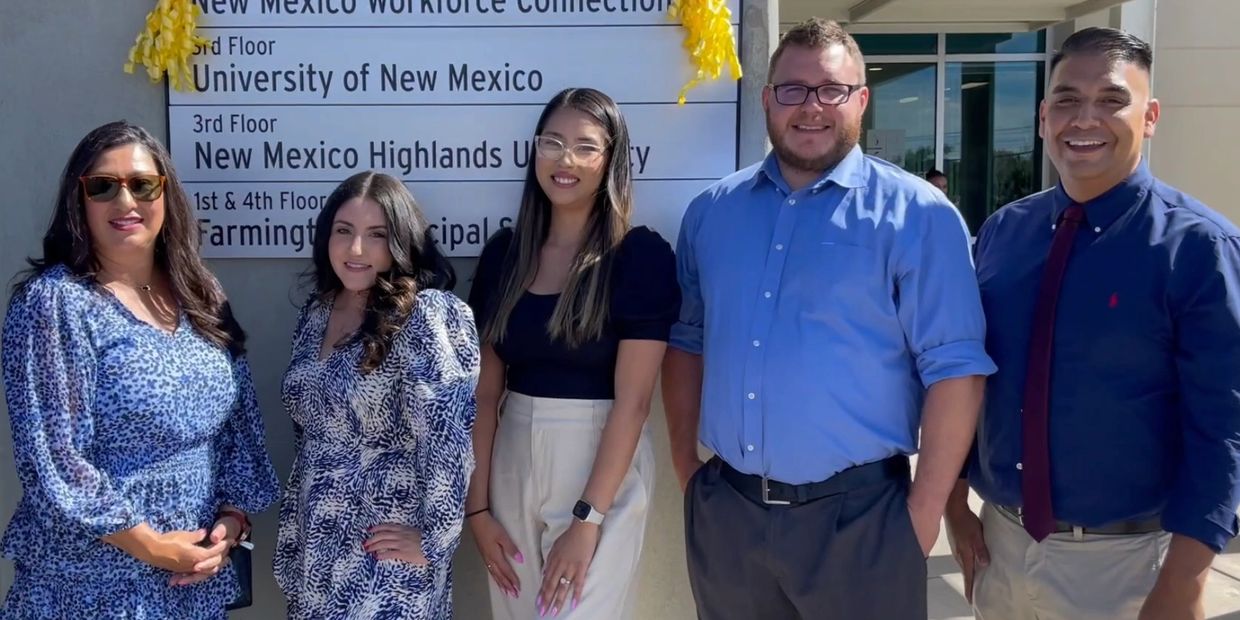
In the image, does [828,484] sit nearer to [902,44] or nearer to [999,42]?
[902,44]

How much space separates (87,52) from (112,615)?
73.6 inches

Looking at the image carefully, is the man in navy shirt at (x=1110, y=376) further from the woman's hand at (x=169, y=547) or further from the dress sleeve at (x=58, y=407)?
the dress sleeve at (x=58, y=407)

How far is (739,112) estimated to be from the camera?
3.09 meters

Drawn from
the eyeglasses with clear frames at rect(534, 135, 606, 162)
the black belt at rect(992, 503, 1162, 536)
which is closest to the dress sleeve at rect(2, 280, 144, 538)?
the eyeglasses with clear frames at rect(534, 135, 606, 162)

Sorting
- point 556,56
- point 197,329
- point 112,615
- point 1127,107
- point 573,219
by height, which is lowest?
point 112,615

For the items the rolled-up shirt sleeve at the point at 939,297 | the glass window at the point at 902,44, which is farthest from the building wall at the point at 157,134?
the glass window at the point at 902,44

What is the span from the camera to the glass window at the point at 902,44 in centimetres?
1129

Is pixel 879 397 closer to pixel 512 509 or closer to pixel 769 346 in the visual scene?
pixel 769 346

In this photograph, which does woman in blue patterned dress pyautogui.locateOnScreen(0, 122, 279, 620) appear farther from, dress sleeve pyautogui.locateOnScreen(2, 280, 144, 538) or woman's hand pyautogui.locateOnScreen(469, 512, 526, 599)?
woman's hand pyautogui.locateOnScreen(469, 512, 526, 599)

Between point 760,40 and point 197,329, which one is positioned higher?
point 760,40

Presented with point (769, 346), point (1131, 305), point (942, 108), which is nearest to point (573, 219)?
point (769, 346)

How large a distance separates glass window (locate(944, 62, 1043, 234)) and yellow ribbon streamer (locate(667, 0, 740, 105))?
909 cm

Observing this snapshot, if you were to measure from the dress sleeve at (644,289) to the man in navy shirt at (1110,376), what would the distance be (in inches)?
31.3

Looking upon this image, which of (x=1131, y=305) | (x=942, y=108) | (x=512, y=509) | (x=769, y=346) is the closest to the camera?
(x=1131, y=305)
